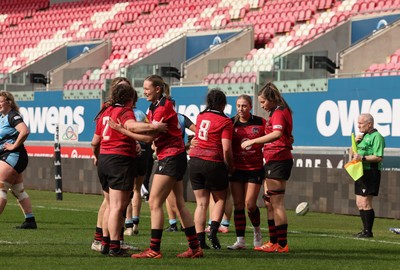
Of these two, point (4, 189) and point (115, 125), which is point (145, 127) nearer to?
point (115, 125)

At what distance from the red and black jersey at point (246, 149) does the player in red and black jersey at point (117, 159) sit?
5.03 ft

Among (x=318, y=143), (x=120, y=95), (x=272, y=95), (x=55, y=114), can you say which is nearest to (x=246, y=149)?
(x=272, y=95)

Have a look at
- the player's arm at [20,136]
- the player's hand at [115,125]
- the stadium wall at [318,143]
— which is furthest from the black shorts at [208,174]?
the stadium wall at [318,143]

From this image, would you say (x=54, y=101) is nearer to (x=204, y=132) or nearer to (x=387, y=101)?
(x=387, y=101)

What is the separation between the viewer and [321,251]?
12438 mm

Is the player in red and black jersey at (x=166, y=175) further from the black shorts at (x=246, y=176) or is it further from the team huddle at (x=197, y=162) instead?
the black shorts at (x=246, y=176)

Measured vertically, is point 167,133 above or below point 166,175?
above

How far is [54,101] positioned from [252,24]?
6.80m

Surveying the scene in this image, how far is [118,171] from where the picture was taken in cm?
1115

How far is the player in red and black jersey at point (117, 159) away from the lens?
1114 cm

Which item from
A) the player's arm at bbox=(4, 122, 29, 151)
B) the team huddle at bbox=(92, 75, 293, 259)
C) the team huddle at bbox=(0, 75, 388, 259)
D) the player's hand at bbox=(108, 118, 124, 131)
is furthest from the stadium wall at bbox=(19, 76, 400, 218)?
the player's hand at bbox=(108, 118, 124, 131)

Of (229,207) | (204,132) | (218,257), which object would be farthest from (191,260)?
(229,207)

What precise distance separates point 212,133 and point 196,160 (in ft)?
1.21

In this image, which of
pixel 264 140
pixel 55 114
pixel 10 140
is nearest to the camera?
pixel 264 140
